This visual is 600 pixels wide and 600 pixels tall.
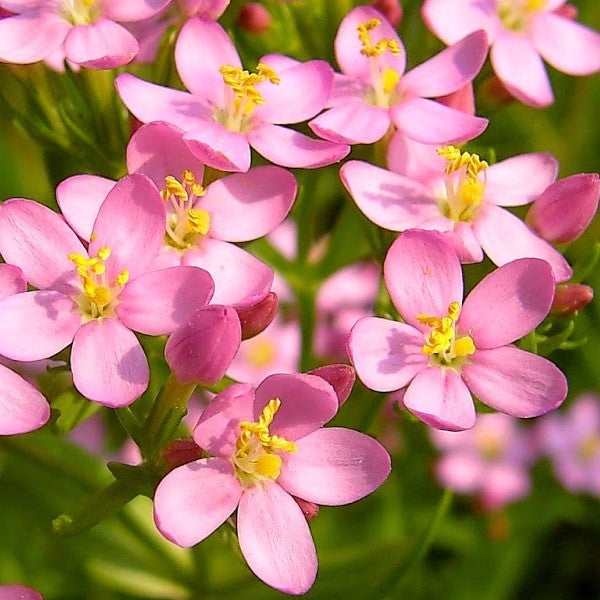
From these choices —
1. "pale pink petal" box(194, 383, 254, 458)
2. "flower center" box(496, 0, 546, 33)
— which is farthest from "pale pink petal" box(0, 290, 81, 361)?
"flower center" box(496, 0, 546, 33)

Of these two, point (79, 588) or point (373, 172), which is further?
point (79, 588)

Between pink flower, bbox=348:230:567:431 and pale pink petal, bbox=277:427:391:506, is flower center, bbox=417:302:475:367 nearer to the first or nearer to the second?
pink flower, bbox=348:230:567:431

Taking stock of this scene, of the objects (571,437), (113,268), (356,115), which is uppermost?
(356,115)

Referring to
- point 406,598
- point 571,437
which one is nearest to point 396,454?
point 406,598

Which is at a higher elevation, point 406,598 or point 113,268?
point 113,268

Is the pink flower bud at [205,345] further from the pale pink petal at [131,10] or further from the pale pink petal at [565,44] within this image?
the pale pink petal at [565,44]

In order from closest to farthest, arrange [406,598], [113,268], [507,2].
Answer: [113,268], [507,2], [406,598]

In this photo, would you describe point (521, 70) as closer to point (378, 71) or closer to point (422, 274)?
point (378, 71)

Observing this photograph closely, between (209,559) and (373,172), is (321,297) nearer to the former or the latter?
(209,559)

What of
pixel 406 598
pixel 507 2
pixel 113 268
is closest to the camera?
pixel 113 268
